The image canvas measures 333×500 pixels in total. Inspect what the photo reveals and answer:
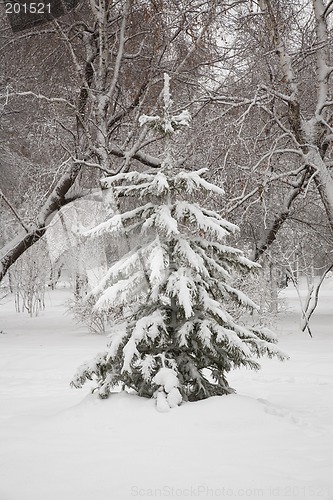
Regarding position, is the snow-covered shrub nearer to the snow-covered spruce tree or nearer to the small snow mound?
the snow-covered spruce tree

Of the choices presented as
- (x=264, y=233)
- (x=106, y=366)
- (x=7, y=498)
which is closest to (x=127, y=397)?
(x=106, y=366)

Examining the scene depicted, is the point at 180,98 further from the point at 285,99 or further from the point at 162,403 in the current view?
the point at 162,403

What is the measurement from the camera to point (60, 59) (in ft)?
35.8

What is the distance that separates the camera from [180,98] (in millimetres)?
11516

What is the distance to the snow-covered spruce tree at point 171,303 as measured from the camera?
443 centimetres

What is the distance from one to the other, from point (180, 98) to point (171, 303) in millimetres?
7958

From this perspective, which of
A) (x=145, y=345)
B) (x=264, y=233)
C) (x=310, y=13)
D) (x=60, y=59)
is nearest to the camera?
(x=145, y=345)

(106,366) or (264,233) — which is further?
(264,233)

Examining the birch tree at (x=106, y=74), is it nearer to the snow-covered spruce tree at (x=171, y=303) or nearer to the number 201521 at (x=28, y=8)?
the number 201521 at (x=28, y=8)

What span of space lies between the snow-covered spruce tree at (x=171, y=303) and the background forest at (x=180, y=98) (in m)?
2.61

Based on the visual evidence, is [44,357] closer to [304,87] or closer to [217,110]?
[217,110]

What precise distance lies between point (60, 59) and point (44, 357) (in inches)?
261

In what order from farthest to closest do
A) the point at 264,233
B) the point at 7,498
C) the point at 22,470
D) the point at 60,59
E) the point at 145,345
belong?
the point at 264,233 < the point at 60,59 < the point at 145,345 < the point at 22,470 < the point at 7,498

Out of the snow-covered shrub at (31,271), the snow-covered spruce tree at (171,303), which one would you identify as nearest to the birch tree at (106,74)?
the snow-covered spruce tree at (171,303)
